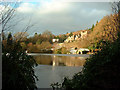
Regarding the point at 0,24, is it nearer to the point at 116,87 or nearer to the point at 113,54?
the point at 113,54

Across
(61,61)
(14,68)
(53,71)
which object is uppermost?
(14,68)

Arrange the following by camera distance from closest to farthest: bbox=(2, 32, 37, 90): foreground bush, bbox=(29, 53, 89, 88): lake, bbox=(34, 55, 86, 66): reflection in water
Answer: bbox=(2, 32, 37, 90): foreground bush
bbox=(29, 53, 89, 88): lake
bbox=(34, 55, 86, 66): reflection in water

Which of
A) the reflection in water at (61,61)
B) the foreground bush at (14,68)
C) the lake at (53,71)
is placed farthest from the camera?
the reflection in water at (61,61)

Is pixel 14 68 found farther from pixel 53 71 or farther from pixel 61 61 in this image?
pixel 61 61

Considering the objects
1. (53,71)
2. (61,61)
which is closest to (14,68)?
(53,71)

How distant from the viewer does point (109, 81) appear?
944mm

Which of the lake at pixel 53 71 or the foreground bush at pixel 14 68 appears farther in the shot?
the lake at pixel 53 71

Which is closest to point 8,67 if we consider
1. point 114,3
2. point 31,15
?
point 31,15

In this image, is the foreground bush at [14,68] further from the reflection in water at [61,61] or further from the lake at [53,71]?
the reflection in water at [61,61]

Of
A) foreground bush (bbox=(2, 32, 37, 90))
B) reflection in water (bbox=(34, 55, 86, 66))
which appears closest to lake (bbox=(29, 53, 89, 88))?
reflection in water (bbox=(34, 55, 86, 66))

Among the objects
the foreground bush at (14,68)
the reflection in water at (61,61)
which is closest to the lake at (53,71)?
the reflection in water at (61,61)

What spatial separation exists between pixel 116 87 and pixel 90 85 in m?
0.27

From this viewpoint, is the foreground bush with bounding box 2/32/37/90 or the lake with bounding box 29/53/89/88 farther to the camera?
the lake with bounding box 29/53/89/88

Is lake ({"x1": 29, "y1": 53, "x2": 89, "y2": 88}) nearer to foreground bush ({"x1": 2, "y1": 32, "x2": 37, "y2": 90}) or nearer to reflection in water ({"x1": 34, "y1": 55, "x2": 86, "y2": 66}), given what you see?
reflection in water ({"x1": 34, "y1": 55, "x2": 86, "y2": 66})
